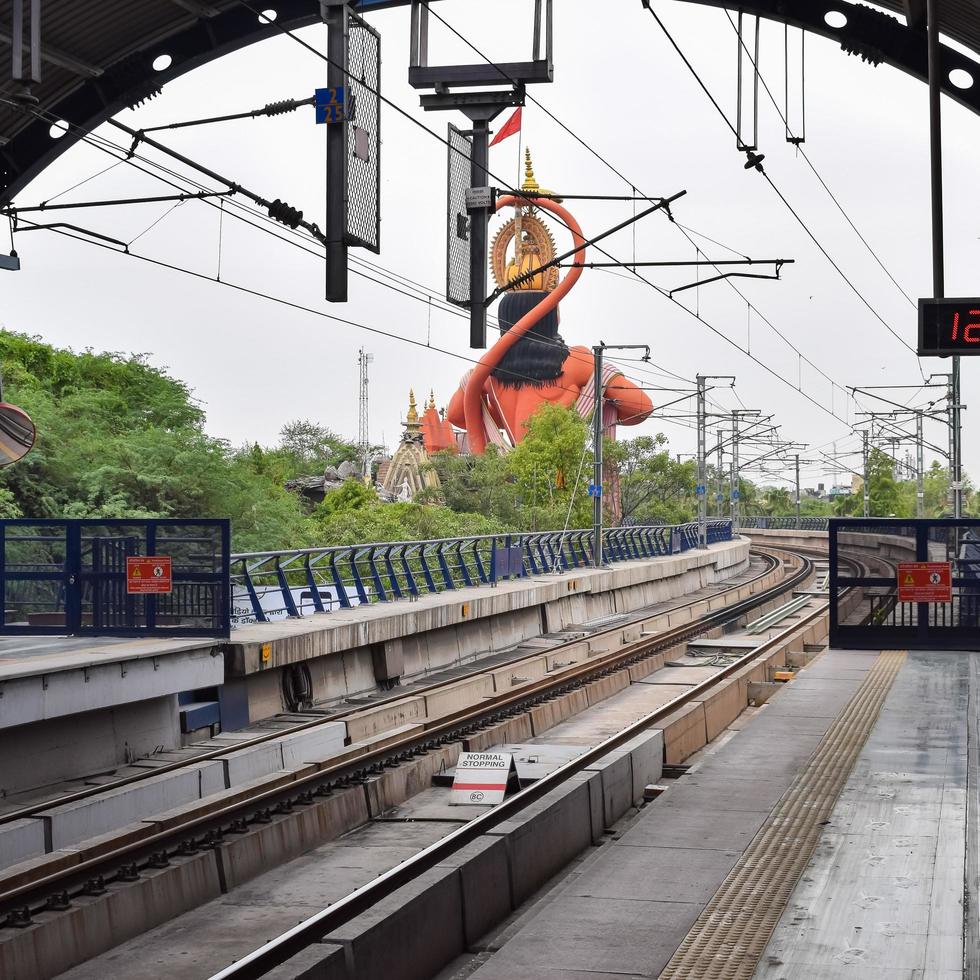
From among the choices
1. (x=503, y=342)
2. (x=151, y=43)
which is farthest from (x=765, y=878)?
(x=503, y=342)

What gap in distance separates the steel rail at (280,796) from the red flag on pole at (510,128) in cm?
909

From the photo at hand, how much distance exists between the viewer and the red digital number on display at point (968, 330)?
41.3ft

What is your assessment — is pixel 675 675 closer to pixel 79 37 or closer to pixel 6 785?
pixel 6 785

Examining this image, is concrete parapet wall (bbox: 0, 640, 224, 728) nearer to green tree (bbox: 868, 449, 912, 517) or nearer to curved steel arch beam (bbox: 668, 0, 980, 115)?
curved steel arch beam (bbox: 668, 0, 980, 115)

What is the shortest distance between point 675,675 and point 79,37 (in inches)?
676

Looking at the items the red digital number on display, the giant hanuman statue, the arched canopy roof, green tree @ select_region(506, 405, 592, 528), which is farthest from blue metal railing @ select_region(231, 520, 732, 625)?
the giant hanuman statue

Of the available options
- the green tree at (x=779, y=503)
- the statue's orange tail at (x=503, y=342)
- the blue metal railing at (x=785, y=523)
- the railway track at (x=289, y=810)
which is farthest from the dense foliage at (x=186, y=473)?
the green tree at (x=779, y=503)

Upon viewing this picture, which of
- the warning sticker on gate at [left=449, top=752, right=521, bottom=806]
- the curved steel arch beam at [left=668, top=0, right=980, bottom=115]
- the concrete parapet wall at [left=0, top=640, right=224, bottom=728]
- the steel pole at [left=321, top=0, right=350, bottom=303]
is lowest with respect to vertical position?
the warning sticker on gate at [left=449, top=752, right=521, bottom=806]

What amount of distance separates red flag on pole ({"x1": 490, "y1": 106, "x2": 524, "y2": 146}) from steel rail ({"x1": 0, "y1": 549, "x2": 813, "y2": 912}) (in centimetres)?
909

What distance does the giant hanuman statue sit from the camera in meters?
93.8

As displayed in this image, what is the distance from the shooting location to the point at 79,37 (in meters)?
13.3

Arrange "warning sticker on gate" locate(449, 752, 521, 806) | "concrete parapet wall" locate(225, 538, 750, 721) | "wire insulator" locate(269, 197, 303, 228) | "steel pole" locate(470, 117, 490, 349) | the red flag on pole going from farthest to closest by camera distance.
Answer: the red flag on pole → "concrete parapet wall" locate(225, 538, 750, 721) → "steel pole" locate(470, 117, 490, 349) → "warning sticker on gate" locate(449, 752, 521, 806) → "wire insulator" locate(269, 197, 303, 228)

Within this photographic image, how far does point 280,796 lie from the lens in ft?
44.5

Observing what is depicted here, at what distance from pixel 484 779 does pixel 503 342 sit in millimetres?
82941
